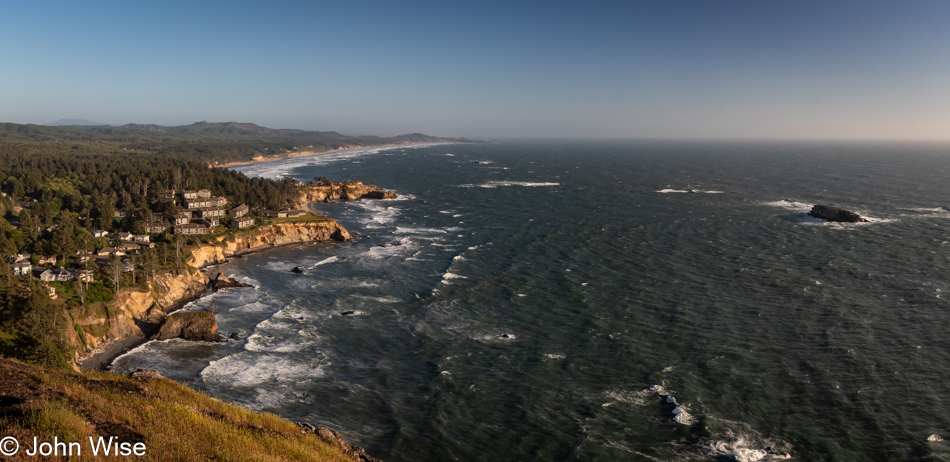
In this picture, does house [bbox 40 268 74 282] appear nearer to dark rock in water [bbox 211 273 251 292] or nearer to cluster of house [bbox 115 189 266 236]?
dark rock in water [bbox 211 273 251 292]

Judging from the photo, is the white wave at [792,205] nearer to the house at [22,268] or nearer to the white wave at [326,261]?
the white wave at [326,261]

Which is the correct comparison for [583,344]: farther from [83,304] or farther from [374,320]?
[83,304]

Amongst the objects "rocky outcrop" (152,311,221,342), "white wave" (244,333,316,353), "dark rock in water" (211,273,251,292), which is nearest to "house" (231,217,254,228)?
"dark rock in water" (211,273,251,292)

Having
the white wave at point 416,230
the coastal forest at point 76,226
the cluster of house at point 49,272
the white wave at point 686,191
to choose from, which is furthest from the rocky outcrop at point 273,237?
the white wave at point 686,191

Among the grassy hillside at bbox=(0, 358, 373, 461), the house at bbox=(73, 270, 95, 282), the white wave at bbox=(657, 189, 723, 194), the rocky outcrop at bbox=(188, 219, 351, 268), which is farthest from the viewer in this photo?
the white wave at bbox=(657, 189, 723, 194)

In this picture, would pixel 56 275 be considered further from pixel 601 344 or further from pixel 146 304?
pixel 601 344

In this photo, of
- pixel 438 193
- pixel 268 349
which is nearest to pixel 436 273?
pixel 268 349
